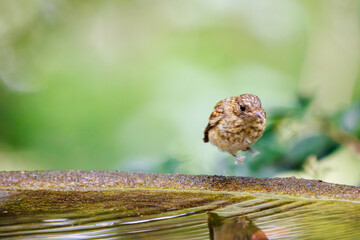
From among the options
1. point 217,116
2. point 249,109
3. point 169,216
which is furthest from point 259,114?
point 169,216

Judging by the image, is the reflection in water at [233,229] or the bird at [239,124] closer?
the reflection in water at [233,229]

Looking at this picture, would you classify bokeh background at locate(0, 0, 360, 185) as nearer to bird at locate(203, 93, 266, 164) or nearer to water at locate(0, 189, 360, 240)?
bird at locate(203, 93, 266, 164)

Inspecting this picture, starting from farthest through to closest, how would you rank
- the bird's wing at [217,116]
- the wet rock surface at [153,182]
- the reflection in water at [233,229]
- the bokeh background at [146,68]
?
the bokeh background at [146,68], the bird's wing at [217,116], the wet rock surface at [153,182], the reflection in water at [233,229]

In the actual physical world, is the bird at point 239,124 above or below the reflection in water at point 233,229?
above

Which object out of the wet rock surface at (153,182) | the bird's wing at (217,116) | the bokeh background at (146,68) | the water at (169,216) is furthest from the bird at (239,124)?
the bokeh background at (146,68)

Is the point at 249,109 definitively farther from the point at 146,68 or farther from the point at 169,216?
the point at 146,68

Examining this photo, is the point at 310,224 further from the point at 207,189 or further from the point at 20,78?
the point at 20,78

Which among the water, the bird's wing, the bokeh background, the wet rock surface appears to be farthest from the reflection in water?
the bokeh background

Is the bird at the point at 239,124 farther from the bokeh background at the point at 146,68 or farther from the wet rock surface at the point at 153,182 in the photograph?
the bokeh background at the point at 146,68

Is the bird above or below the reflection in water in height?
above
